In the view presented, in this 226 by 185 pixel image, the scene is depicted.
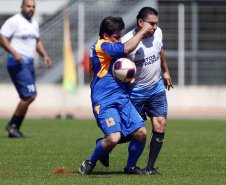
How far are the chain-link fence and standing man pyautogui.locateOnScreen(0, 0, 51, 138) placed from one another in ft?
32.8

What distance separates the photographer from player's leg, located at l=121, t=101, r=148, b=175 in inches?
256

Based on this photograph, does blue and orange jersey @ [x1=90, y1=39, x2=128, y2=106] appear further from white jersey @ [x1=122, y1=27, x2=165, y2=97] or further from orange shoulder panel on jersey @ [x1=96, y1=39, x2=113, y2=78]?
white jersey @ [x1=122, y1=27, x2=165, y2=97]

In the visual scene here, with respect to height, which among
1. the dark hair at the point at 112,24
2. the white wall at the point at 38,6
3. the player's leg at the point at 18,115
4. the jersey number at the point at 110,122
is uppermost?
the white wall at the point at 38,6

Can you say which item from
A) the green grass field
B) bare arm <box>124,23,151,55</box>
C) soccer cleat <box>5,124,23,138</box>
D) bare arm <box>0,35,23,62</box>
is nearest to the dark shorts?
bare arm <box>0,35,23,62</box>

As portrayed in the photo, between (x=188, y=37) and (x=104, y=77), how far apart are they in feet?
51.1

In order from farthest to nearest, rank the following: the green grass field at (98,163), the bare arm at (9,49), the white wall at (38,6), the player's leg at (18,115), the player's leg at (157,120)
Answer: the white wall at (38,6)
the player's leg at (18,115)
the bare arm at (9,49)
the player's leg at (157,120)
the green grass field at (98,163)

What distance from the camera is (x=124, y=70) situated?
641cm

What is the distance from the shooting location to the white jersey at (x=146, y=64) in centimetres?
696

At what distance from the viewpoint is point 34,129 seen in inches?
542

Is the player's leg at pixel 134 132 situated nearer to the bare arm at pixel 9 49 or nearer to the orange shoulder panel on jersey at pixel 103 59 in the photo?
the orange shoulder panel on jersey at pixel 103 59

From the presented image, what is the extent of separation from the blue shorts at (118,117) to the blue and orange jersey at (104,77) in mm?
69

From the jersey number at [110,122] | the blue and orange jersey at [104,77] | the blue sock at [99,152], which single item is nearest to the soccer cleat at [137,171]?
the blue sock at [99,152]

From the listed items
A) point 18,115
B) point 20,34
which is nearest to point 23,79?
point 18,115

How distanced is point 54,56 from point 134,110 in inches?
606
